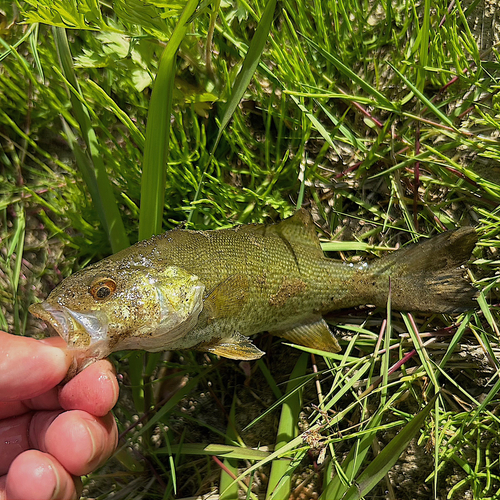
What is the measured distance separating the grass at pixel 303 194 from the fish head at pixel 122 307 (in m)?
0.52

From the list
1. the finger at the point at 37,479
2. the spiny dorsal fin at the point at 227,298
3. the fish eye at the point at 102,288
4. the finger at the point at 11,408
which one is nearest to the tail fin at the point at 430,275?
the spiny dorsal fin at the point at 227,298

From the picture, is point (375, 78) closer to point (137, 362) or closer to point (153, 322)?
point (153, 322)

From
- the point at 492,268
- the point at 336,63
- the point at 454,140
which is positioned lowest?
the point at 492,268

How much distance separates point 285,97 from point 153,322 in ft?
5.82

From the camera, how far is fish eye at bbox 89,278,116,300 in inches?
86.4

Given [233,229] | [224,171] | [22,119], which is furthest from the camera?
[22,119]

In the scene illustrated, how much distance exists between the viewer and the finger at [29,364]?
2.15 meters

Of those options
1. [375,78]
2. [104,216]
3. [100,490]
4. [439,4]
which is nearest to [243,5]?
[375,78]

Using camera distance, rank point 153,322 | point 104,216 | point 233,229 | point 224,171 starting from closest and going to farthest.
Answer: point 153,322, point 233,229, point 104,216, point 224,171

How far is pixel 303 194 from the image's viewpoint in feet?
10.6

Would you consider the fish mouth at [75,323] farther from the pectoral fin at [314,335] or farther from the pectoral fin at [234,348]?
the pectoral fin at [314,335]

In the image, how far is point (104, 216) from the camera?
2.94 metres

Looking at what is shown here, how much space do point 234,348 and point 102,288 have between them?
76cm

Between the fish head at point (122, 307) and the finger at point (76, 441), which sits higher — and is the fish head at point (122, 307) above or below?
above
